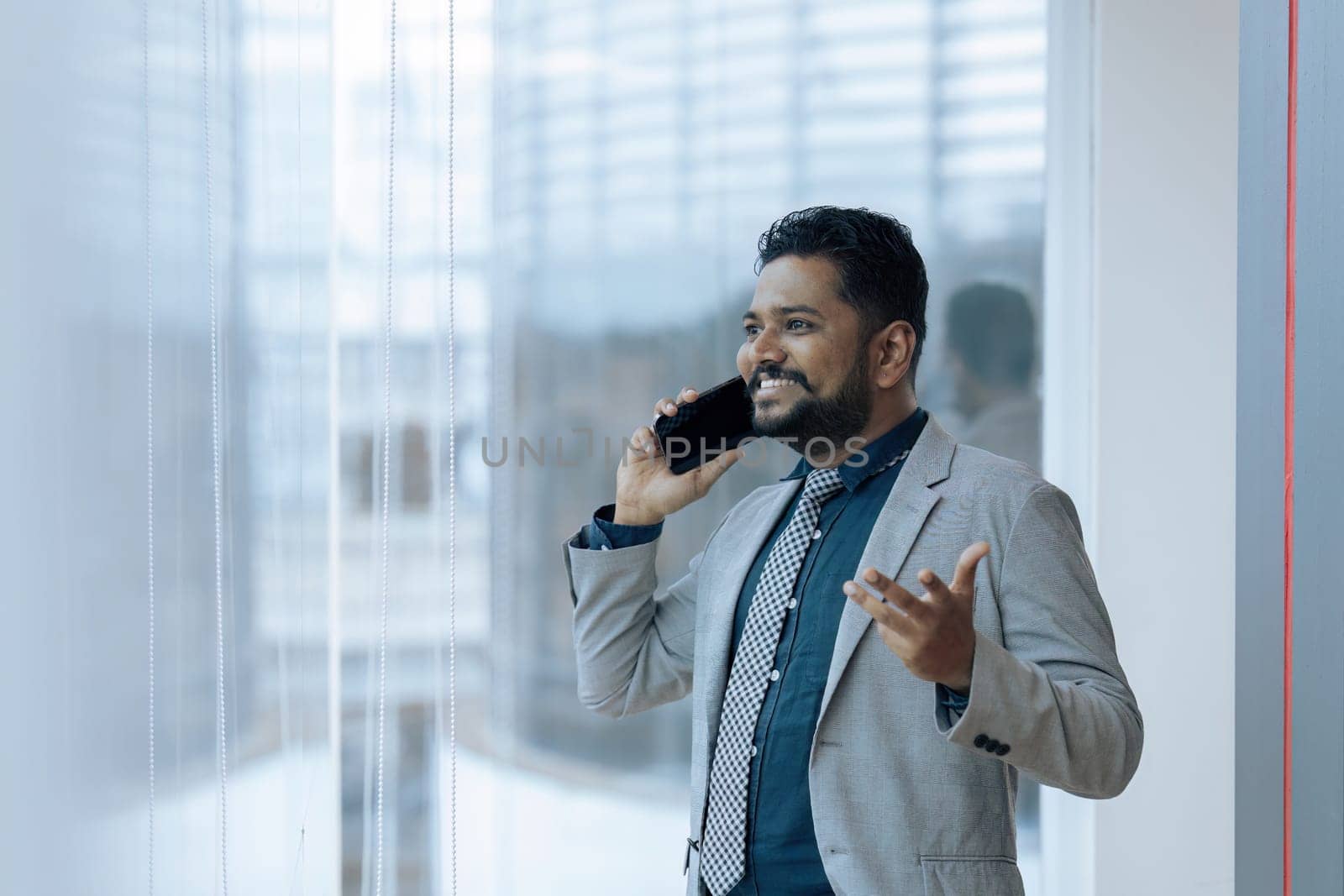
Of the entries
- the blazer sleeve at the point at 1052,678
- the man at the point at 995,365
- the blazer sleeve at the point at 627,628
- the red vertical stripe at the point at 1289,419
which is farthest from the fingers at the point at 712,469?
the man at the point at 995,365

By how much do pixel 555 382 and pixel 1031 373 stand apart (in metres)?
1.10

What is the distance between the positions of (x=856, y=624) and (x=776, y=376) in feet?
1.12

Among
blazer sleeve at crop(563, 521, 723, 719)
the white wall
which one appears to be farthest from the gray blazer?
the white wall

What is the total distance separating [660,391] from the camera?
2.58 metres

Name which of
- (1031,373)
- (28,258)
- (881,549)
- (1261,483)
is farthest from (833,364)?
(1031,373)

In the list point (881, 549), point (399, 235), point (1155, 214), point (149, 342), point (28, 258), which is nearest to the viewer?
point (28, 258)

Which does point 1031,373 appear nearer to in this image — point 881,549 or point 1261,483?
point 881,549

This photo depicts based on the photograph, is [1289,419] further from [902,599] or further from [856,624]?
[856,624]

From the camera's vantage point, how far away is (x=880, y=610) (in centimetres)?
99

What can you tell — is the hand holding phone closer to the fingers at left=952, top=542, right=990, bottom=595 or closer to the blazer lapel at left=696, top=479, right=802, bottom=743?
the blazer lapel at left=696, top=479, right=802, bottom=743

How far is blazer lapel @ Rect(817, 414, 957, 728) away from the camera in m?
1.25

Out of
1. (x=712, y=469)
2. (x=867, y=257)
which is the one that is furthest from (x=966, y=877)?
(x=867, y=257)

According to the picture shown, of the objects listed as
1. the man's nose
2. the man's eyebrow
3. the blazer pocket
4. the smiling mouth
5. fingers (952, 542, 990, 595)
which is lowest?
the blazer pocket

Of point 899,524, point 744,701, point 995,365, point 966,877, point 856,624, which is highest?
point 995,365
